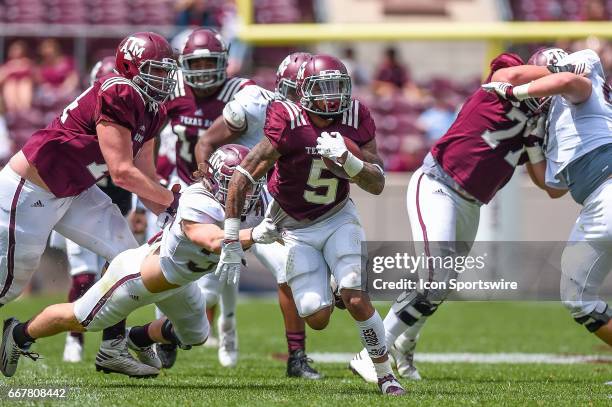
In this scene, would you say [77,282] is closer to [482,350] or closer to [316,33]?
[482,350]

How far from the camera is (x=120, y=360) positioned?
Result: 6.06m

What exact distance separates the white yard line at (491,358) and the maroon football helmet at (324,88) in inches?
100

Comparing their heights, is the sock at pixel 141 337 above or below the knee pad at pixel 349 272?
below

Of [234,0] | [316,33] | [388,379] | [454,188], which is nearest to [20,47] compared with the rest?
[234,0]

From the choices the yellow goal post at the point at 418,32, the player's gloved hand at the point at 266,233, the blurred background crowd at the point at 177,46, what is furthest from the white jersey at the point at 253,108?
the blurred background crowd at the point at 177,46

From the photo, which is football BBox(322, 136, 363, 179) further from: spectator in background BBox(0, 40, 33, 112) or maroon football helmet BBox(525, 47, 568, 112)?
spectator in background BBox(0, 40, 33, 112)

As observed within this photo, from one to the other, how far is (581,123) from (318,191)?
1.48 m

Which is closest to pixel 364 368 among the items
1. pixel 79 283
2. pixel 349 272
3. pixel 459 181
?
pixel 349 272

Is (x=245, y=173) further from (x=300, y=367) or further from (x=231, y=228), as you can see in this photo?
(x=300, y=367)

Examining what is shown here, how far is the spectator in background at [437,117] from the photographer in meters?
13.3

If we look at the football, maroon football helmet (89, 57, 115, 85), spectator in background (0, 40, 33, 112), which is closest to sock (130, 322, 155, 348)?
the football

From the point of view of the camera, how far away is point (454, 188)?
635cm

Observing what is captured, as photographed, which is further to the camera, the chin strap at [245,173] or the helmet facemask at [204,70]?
the helmet facemask at [204,70]

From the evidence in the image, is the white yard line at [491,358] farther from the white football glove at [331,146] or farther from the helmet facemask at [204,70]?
the white football glove at [331,146]
